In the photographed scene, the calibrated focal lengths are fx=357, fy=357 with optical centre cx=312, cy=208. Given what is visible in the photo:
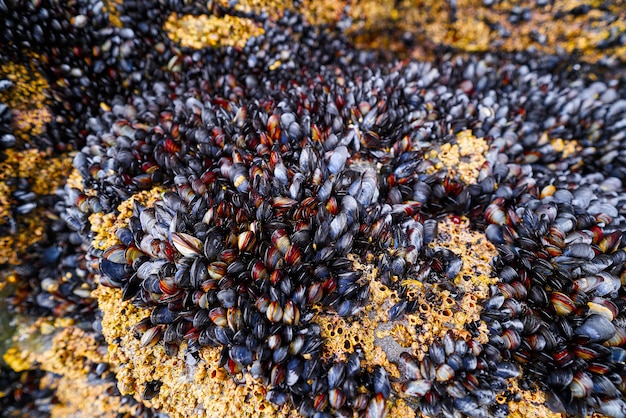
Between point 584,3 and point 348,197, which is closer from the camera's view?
point 348,197

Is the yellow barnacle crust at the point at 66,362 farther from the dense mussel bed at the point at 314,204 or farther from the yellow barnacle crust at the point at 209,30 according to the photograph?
the yellow barnacle crust at the point at 209,30

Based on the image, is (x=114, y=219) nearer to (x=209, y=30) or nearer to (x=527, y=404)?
(x=209, y=30)

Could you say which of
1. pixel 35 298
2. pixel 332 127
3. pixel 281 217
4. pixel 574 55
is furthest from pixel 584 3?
pixel 35 298

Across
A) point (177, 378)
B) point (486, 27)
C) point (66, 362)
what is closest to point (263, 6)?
point (486, 27)

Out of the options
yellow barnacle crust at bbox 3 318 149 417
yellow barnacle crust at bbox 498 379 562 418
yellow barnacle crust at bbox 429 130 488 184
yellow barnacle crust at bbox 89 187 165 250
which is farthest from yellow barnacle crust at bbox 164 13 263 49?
yellow barnacle crust at bbox 498 379 562 418

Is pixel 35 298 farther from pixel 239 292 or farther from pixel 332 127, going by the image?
pixel 332 127

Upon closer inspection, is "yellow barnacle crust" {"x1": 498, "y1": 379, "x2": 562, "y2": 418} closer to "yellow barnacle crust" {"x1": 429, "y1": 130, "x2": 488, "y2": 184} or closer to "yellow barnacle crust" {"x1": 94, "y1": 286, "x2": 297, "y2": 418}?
"yellow barnacle crust" {"x1": 94, "y1": 286, "x2": 297, "y2": 418}
